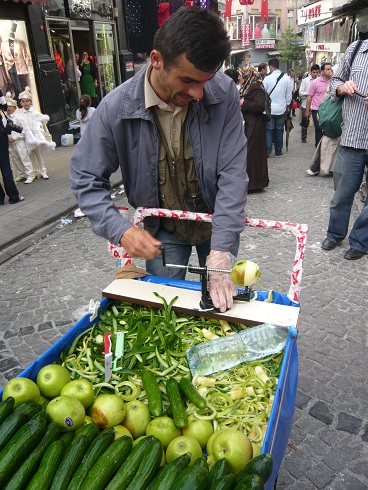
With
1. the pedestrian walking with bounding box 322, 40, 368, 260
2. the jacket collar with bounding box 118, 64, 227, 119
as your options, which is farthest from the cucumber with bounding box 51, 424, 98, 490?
the pedestrian walking with bounding box 322, 40, 368, 260

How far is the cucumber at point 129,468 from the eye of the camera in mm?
1360

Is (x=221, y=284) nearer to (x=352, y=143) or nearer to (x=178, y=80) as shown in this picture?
(x=178, y=80)

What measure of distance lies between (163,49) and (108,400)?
140 cm

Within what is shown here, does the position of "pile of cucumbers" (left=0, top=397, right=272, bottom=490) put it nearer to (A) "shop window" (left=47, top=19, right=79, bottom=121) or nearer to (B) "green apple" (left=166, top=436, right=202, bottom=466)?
(B) "green apple" (left=166, top=436, right=202, bottom=466)

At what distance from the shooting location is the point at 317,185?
7.95m

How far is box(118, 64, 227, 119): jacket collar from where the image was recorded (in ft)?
6.79

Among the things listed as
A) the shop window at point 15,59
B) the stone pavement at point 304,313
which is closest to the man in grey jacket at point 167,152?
the stone pavement at point 304,313

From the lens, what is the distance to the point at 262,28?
164 feet

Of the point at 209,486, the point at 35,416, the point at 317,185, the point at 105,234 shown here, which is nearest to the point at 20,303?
the point at 105,234

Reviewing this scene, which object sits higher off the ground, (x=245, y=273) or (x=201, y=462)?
(x=245, y=273)

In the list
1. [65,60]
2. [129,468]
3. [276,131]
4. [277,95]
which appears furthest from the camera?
[65,60]

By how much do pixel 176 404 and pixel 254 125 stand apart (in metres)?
6.55

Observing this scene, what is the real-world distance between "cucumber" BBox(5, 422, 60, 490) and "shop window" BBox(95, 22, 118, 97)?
14.0 metres

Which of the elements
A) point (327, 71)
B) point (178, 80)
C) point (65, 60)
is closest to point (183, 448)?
point (178, 80)
